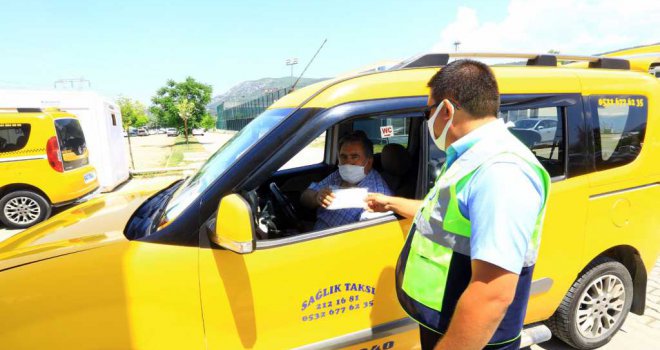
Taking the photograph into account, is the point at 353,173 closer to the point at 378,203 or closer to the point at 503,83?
the point at 378,203

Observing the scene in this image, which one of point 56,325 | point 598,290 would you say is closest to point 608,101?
point 598,290

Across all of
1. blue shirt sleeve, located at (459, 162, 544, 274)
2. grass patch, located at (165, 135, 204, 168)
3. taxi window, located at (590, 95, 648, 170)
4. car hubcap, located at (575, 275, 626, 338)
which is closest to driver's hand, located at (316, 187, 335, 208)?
blue shirt sleeve, located at (459, 162, 544, 274)

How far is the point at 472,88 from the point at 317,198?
1.33 meters

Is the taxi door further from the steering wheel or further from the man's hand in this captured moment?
the steering wheel

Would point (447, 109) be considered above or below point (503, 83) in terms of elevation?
below

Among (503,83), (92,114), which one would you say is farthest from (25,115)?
(503,83)

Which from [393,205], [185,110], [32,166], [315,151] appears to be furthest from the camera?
[185,110]

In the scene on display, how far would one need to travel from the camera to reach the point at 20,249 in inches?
68.1

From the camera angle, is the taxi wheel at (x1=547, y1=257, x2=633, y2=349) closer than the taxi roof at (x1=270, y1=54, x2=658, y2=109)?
No

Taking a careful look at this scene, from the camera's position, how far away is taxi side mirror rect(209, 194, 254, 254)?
4.54 ft

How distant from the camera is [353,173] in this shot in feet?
7.87

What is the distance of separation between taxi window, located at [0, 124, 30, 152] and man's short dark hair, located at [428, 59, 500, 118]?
8243mm

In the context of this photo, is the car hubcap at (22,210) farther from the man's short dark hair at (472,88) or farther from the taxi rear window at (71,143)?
the man's short dark hair at (472,88)

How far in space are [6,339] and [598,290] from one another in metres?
3.34
